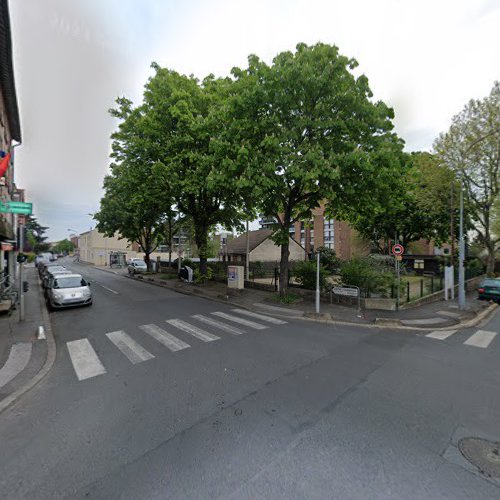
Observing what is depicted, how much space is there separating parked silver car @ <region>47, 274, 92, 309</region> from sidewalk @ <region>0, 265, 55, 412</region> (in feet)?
4.50

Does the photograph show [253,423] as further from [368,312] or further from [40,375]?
[368,312]

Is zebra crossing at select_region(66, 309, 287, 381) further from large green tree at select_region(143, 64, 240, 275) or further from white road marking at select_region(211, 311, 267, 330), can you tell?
large green tree at select_region(143, 64, 240, 275)

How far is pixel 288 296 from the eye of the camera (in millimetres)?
13242

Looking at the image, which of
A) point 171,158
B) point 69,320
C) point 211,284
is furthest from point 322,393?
point 211,284

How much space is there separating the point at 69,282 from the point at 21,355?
275 inches

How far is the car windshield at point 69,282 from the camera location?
12.1 m

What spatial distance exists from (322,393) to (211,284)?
15110 mm

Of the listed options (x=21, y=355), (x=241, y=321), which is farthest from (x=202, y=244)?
(x=21, y=355)

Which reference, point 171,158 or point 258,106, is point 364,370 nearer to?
point 258,106

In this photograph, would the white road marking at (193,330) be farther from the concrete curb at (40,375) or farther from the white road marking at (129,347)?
the concrete curb at (40,375)

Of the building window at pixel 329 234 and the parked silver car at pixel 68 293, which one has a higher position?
the building window at pixel 329 234

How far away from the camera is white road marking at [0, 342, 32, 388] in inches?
205

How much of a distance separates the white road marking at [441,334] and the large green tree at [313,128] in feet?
18.2

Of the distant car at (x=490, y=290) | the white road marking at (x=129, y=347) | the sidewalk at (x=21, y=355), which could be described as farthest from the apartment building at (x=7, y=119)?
the distant car at (x=490, y=290)
